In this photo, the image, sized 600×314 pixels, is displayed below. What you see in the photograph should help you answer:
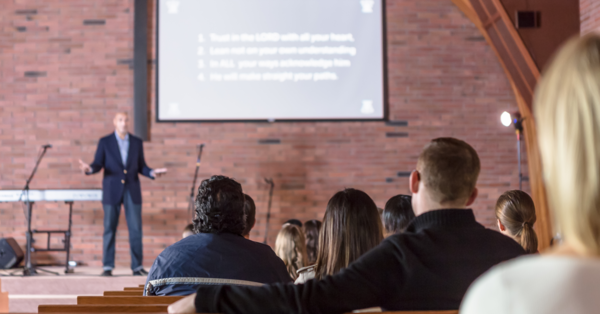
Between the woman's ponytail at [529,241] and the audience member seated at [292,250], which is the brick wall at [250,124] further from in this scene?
the woman's ponytail at [529,241]

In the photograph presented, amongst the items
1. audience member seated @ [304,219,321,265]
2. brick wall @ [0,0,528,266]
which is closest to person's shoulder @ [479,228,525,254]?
audience member seated @ [304,219,321,265]

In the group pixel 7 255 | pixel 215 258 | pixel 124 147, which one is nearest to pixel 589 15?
pixel 215 258

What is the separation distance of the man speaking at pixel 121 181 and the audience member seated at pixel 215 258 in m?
3.58

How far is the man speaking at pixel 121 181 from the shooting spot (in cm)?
546

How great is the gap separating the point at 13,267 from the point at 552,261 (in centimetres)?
639

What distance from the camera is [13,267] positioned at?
5.77m

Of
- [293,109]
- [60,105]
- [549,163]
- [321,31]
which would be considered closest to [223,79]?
[293,109]

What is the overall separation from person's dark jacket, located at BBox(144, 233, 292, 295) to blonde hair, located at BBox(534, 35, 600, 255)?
1.43 metres

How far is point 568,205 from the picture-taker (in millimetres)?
535

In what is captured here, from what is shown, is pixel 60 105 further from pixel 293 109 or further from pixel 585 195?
pixel 585 195

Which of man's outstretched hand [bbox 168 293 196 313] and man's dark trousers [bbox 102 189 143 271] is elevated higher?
man's outstretched hand [bbox 168 293 196 313]

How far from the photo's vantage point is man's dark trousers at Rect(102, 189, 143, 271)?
17.8ft

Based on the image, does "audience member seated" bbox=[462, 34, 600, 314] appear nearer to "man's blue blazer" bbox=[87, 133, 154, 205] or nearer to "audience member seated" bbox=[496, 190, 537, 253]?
"audience member seated" bbox=[496, 190, 537, 253]

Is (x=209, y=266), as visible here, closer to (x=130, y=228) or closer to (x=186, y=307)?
(x=186, y=307)
